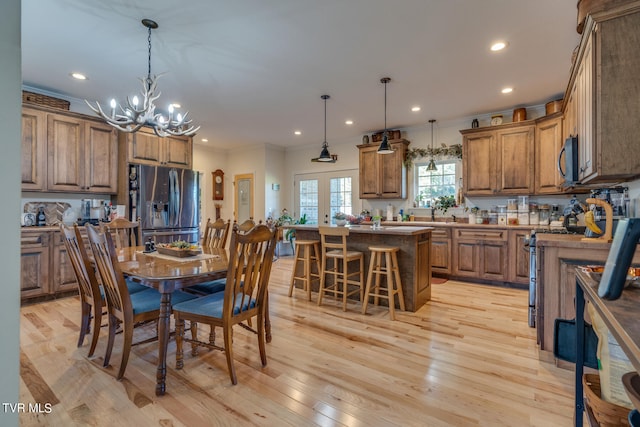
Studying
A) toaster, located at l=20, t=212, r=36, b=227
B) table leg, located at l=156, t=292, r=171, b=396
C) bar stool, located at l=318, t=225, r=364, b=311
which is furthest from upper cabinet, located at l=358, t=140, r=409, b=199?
toaster, located at l=20, t=212, r=36, b=227

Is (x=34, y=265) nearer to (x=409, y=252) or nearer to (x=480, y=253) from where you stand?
(x=409, y=252)

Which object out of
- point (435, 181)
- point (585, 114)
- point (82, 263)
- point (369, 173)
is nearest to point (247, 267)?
point (82, 263)

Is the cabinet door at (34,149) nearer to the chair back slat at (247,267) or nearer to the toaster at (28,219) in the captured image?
the toaster at (28,219)

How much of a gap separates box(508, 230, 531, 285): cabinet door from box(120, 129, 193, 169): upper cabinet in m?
5.30

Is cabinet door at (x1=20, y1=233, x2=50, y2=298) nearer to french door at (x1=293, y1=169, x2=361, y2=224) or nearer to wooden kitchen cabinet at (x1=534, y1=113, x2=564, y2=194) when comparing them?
french door at (x1=293, y1=169, x2=361, y2=224)

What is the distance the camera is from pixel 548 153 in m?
4.32

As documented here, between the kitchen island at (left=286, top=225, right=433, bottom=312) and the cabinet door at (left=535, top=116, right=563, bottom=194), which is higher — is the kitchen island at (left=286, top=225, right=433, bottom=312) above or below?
below

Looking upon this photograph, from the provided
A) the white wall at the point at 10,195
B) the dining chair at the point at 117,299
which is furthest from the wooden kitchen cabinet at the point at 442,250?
the white wall at the point at 10,195

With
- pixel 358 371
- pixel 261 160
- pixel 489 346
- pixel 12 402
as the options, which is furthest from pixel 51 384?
pixel 261 160

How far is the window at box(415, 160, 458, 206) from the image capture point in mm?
5621

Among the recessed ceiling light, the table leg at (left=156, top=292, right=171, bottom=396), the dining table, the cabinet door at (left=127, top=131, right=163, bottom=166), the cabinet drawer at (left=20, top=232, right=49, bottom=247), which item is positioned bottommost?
the table leg at (left=156, top=292, right=171, bottom=396)

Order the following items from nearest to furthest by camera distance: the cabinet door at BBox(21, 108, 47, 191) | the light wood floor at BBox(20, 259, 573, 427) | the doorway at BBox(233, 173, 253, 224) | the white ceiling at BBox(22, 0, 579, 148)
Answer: the light wood floor at BBox(20, 259, 573, 427) → the white ceiling at BBox(22, 0, 579, 148) → the cabinet door at BBox(21, 108, 47, 191) → the doorway at BBox(233, 173, 253, 224)

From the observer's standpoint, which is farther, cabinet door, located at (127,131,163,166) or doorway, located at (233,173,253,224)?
doorway, located at (233,173,253,224)

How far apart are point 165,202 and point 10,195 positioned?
4.21 m
